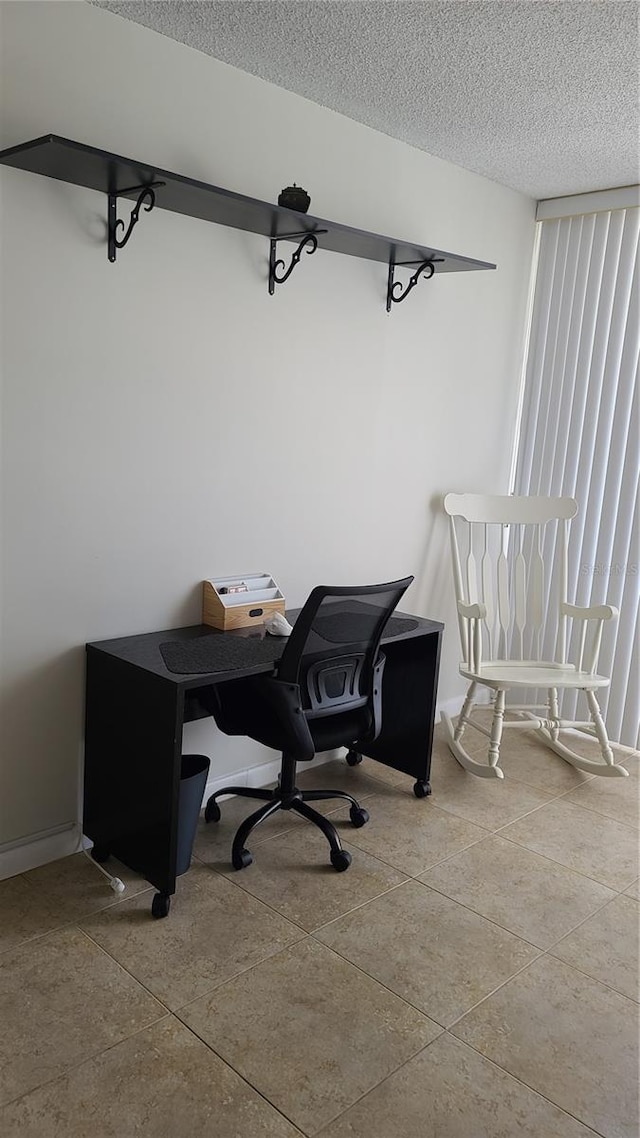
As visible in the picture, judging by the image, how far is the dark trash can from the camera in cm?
255

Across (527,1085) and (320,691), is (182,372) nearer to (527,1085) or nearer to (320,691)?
(320,691)

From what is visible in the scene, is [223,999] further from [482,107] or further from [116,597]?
[482,107]

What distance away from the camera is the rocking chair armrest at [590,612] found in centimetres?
358

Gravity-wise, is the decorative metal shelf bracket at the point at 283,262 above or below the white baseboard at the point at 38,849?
above

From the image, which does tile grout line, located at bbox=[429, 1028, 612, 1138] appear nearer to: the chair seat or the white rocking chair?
the white rocking chair

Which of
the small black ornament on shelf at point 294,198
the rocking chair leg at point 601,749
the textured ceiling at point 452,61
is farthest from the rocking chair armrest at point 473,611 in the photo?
the textured ceiling at point 452,61

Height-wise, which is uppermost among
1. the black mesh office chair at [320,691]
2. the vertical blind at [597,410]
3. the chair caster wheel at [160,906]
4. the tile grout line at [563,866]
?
the vertical blind at [597,410]

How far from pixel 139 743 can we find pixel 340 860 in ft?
2.46

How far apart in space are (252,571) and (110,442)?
2.51 ft

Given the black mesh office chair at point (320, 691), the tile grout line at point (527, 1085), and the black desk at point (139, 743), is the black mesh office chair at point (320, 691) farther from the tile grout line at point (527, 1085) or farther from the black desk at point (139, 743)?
the tile grout line at point (527, 1085)

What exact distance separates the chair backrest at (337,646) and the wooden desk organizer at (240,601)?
39 centimetres

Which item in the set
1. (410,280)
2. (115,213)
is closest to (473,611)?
(410,280)

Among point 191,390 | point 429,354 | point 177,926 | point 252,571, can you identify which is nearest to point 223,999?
point 177,926

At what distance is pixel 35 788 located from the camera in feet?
8.68
